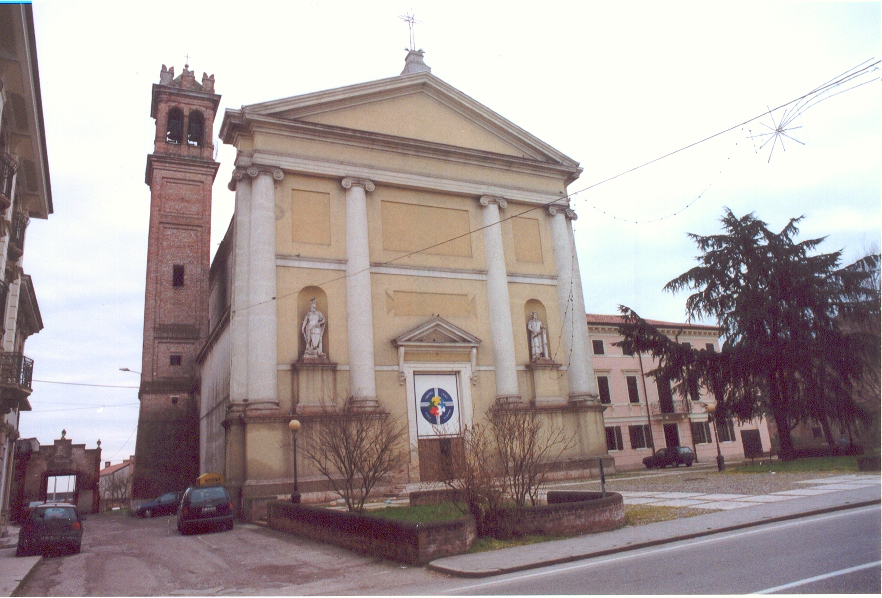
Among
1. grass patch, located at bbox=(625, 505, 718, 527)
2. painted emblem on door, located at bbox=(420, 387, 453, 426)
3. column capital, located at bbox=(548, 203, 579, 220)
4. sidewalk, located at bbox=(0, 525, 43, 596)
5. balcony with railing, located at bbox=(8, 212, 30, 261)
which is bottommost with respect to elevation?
sidewalk, located at bbox=(0, 525, 43, 596)

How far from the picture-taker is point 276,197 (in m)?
25.3

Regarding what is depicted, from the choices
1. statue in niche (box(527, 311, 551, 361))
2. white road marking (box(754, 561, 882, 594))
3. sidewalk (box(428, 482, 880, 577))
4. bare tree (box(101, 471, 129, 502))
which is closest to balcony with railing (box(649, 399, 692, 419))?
statue in niche (box(527, 311, 551, 361))

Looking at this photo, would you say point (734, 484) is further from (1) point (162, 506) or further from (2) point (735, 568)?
(1) point (162, 506)

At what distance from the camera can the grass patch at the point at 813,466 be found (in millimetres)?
20984

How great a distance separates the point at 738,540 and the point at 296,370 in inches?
670

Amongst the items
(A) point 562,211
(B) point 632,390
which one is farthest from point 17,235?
(B) point 632,390

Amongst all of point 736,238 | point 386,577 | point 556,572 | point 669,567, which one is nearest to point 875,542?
point 669,567

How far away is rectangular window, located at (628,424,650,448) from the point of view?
43250mm

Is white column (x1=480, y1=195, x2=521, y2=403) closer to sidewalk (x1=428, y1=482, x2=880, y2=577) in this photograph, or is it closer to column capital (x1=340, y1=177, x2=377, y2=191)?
column capital (x1=340, y1=177, x2=377, y2=191)

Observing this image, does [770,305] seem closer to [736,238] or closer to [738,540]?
[736,238]

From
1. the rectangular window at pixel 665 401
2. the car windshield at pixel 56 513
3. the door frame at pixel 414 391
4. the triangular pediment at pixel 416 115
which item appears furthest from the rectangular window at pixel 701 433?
the car windshield at pixel 56 513

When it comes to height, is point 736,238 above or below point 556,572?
above

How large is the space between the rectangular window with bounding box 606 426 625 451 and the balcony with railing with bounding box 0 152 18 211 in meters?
36.0

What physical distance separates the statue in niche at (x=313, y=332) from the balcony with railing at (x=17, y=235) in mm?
9373
